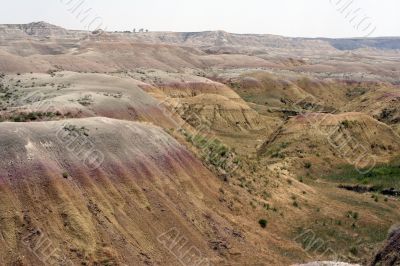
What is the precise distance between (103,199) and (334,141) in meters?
36.4

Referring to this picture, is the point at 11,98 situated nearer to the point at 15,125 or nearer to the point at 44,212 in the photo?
the point at 15,125

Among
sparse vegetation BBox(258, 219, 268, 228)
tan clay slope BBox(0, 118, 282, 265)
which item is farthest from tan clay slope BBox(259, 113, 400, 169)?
tan clay slope BBox(0, 118, 282, 265)

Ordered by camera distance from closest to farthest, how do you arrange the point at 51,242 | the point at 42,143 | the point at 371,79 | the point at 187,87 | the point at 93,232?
the point at 51,242
the point at 93,232
the point at 42,143
the point at 187,87
the point at 371,79

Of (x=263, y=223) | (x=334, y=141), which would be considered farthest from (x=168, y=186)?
(x=334, y=141)

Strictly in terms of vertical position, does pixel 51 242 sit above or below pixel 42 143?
below

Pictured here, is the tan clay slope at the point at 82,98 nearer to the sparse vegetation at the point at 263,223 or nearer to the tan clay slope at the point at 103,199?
the tan clay slope at the point at 103,199

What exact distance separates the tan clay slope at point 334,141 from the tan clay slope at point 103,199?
24.1m

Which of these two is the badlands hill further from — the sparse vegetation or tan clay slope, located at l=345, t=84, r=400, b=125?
tan clay slope, located at l=345, t=84, r=400, b=125

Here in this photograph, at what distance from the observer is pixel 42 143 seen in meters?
26.0

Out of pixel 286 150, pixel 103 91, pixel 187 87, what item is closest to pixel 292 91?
pixel 187 87

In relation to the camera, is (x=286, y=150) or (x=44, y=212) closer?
(x=44, y=212)

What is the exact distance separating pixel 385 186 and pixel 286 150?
13.0 meters

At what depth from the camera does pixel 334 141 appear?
183 ft

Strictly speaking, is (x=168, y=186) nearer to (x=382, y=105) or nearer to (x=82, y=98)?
(x=82, y=98)
